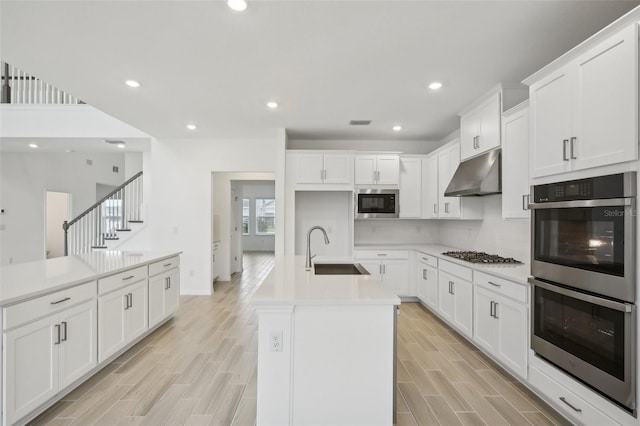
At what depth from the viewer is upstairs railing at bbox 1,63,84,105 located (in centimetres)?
534

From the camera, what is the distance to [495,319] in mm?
2744

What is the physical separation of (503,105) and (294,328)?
9.86 ft

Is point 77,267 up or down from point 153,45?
down

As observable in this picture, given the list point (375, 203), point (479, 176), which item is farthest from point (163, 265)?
point (479, 176)

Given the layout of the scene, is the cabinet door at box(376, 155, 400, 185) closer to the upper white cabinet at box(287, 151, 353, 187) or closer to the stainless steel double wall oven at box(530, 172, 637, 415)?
the upper white cabinet at box(287, 151, 353, 187)

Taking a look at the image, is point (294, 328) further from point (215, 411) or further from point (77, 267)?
point (77, 267)

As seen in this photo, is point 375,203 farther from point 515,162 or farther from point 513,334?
point 513,334

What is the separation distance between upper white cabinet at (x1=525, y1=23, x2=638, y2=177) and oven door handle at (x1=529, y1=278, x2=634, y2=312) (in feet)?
2.46

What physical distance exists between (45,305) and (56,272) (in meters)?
0.60

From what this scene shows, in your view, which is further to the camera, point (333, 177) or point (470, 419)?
point (333, 177)

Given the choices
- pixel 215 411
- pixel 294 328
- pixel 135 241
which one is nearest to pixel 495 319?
pixel 294 328

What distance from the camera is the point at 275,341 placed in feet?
5.90

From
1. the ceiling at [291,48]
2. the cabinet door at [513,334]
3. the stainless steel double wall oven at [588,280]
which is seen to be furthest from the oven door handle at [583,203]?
the ceiling at [291,48]

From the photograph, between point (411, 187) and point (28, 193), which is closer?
point (411, 187)
